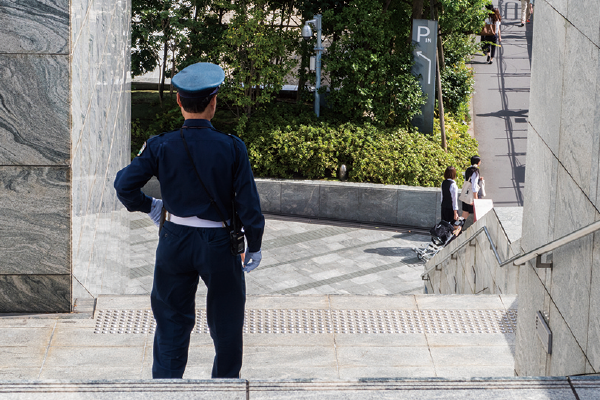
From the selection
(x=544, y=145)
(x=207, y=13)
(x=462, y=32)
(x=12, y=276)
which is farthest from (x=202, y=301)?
(x=462, y=32)

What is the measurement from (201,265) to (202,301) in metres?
2.61

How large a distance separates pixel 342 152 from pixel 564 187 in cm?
1073

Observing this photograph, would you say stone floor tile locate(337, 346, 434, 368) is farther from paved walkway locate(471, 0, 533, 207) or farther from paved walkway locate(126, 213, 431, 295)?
paved walkway locate(471, 0, 533, 207)

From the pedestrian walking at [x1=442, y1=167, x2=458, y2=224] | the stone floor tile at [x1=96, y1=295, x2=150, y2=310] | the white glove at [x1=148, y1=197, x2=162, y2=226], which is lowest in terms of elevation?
the stone floor tile at [x1=96, y1=295, x2=150, y2=310]

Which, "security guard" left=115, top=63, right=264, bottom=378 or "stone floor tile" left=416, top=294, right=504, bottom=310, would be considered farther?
"stone floor tile" left=416, top=294, right=504, bottom=310

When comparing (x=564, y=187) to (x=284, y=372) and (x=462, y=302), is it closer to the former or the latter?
(x=284, y=372)

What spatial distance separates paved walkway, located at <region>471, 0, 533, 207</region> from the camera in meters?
17.2

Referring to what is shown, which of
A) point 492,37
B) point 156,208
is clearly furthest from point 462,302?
point 492,37

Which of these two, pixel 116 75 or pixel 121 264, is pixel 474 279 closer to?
pixel 121 264

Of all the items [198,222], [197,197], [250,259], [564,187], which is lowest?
[250,259]

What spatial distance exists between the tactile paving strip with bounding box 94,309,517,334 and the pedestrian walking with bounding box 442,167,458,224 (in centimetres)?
589

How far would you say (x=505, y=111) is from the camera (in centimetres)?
2180

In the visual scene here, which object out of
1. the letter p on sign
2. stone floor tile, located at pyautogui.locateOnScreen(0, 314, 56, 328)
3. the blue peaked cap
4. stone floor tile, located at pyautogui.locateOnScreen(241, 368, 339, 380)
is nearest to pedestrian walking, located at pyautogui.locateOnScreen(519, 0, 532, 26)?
the letter p on sign

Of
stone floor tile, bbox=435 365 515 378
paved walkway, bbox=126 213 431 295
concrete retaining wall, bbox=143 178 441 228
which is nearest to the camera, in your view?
stone floor tile, bbox=435 365 515 378
